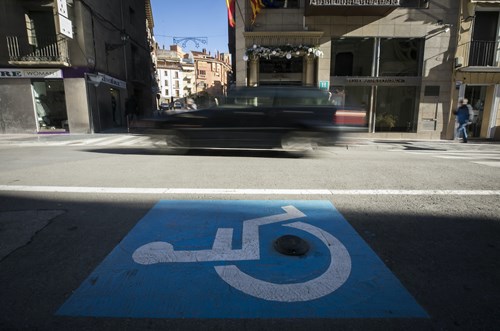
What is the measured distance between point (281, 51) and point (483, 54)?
10.8 m

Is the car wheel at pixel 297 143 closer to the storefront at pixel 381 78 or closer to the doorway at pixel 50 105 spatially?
the storefront at pixel 381 78

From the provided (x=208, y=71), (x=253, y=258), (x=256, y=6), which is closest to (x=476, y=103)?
(x=256, y=6)

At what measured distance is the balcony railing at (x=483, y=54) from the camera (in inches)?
624

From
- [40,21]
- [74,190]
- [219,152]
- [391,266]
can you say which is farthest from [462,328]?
[40,21]

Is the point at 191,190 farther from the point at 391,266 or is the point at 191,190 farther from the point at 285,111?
the point at 285,111

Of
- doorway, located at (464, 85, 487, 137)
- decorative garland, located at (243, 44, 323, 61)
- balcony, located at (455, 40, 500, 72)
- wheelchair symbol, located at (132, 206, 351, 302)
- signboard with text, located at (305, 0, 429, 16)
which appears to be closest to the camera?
wheelchair symbol, located at (132, 206, 351, 302)

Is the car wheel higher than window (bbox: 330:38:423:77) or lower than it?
lower

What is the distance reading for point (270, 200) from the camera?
3992mm

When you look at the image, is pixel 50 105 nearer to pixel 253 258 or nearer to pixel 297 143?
pixel 297 143

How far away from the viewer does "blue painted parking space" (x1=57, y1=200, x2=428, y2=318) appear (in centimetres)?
187

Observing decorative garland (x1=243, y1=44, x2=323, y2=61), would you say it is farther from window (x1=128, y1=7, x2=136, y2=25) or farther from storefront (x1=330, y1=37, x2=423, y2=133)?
window (x1=128, y1=7, x2=136, y2=25)

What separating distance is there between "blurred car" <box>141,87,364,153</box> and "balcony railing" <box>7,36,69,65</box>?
1099 centimetres

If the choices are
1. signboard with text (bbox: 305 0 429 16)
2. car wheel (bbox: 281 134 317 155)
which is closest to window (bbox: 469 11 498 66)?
signboard with text (bbox: 305 0 429 16)

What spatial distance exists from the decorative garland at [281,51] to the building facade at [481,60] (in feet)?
Result: 24.6
